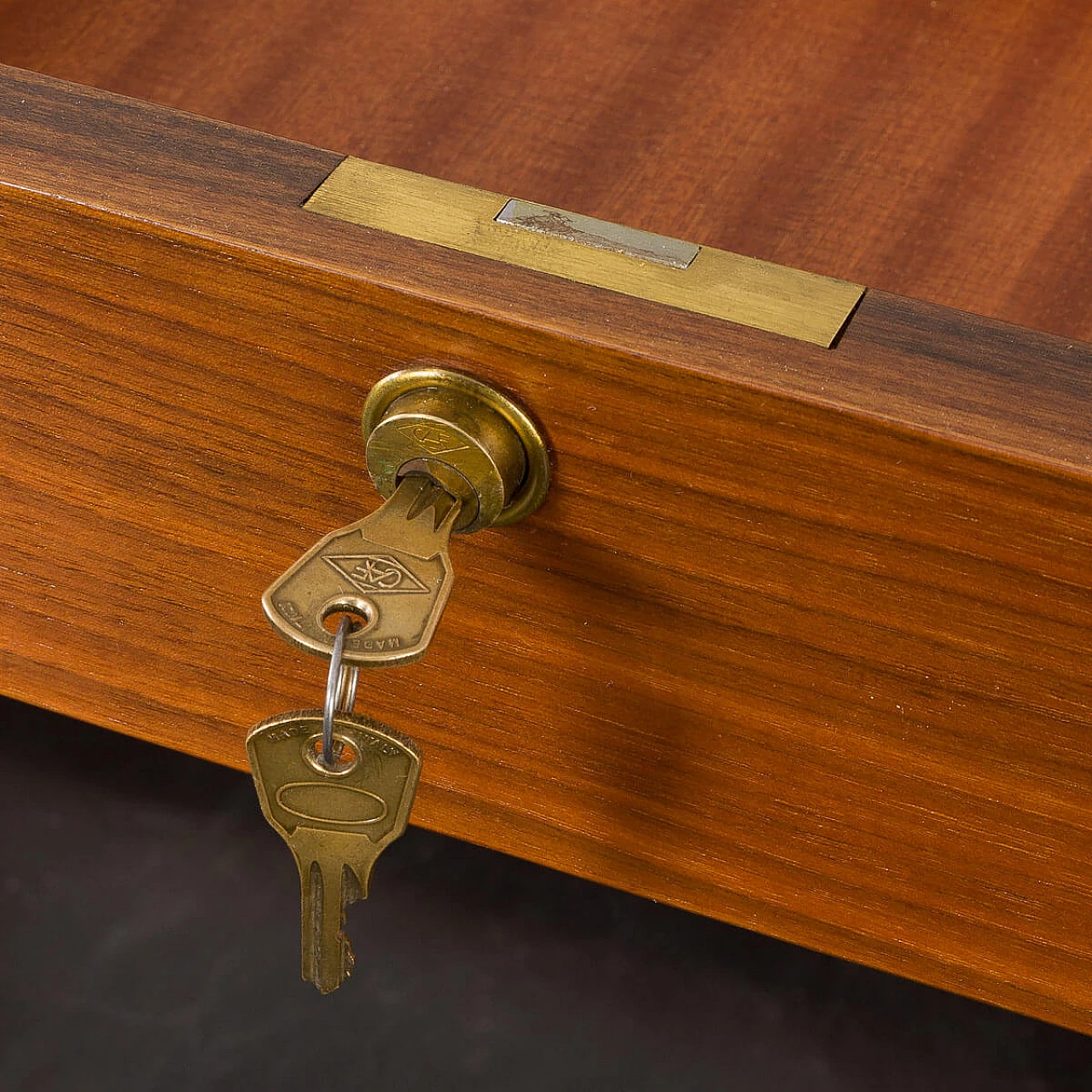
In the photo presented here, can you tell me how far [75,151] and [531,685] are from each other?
0.78 ft

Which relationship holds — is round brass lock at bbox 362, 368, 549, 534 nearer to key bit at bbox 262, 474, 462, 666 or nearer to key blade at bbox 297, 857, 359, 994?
key bit at bbox 262, 474, 462, 666

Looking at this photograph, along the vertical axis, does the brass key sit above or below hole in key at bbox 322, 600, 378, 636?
below

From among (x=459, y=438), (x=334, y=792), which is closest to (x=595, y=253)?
(x=459, y=438)

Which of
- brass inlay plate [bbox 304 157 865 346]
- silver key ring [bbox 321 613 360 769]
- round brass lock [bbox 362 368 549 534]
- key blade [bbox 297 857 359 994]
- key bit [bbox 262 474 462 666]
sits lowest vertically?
key blade [bbox 297 857 359 994]

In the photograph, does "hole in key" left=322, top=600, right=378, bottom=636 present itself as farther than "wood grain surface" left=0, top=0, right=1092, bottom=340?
No

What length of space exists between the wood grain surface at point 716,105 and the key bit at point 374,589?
0.24 meters

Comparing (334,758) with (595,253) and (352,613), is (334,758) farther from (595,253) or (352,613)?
(595,253)

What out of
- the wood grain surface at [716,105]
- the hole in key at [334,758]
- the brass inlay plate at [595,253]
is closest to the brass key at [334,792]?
the hole in key at [334,758]

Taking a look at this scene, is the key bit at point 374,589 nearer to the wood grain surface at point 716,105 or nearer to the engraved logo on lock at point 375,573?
the engraved logo on lock at point 375,573

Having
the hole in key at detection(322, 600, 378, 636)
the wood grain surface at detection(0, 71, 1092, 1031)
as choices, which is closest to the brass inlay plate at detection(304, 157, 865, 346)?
the wood grain surface at detection(0, 71, 1092, 1031)

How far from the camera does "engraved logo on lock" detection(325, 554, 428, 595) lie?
1.50 ft

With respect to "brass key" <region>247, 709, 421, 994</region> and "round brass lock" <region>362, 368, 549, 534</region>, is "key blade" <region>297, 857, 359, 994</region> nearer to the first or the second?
"brass key" <region>247, 709, 421, 994</region>

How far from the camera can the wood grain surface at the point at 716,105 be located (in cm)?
67

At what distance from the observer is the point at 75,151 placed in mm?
500
